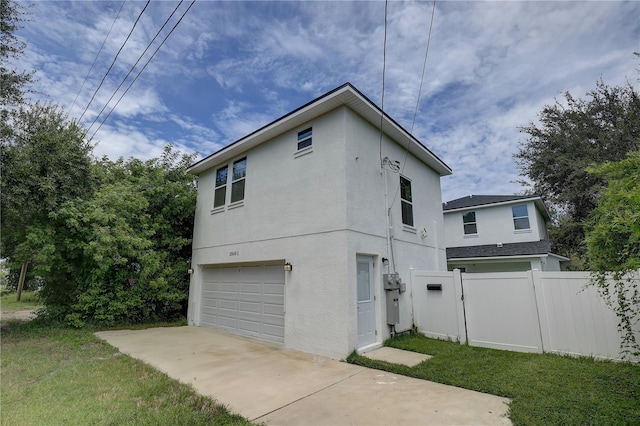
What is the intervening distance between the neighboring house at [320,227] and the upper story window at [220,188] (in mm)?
62

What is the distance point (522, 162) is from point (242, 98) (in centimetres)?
1884

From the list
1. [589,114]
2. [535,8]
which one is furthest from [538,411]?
[589,114]

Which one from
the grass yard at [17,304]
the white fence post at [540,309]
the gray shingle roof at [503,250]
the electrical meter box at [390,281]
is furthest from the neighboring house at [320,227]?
the grass yard at [17,304]

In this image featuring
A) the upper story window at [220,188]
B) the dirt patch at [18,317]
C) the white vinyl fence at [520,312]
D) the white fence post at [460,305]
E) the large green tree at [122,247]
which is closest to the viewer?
the white vinyl fence at [520,312]

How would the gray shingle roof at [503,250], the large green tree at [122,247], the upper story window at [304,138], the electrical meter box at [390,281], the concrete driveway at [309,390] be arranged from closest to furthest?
the concrete driveway at [309,390]
the electrical meter box at [390,281]
the upper story window at [304,138]
the large green tree at [122,247]
the gray shingle roof at [503,250]

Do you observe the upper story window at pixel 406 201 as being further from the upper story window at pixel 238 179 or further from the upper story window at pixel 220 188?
the upper story window at pixel 220 188

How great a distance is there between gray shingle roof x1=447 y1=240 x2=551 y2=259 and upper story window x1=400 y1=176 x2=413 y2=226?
23.7ft

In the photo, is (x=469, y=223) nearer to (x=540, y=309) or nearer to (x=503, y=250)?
(x=503, y=250)

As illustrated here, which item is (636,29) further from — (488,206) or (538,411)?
(538,411)

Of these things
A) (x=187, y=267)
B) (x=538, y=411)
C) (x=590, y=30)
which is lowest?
(x=538, y=411)

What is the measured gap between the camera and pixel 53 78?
8.53 metres

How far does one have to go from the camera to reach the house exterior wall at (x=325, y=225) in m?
6.49

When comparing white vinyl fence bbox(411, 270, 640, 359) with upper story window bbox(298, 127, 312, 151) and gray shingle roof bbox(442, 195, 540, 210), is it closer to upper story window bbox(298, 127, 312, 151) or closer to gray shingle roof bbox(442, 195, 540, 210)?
upper story window bbox(298, 127, 312, 151)

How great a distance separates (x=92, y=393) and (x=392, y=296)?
19.3 feet
